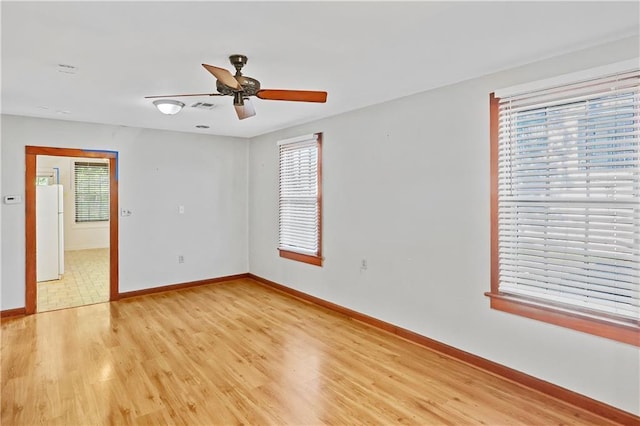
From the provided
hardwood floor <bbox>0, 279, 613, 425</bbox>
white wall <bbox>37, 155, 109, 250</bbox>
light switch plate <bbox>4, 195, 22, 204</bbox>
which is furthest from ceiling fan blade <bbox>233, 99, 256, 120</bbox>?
white wall <bbox>37, 155, 109, 250</bbox>

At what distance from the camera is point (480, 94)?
10.1 feet

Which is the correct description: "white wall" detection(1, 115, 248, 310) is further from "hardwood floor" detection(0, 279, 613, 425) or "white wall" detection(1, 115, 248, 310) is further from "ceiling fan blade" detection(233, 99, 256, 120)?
"ceiling fan blade" detection(233, 99, 256, 120)

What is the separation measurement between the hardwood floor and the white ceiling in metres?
2.44

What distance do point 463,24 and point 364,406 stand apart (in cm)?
255

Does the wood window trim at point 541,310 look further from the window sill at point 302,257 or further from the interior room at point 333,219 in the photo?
the window sill at point 302,257

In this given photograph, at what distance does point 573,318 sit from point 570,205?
79 centimetres

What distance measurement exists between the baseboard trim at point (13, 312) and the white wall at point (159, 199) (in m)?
0.05

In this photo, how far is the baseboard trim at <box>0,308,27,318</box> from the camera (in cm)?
439

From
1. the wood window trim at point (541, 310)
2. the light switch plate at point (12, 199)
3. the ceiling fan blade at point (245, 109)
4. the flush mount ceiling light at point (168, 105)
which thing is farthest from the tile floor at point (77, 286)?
the wood window trim at point (541, 310)

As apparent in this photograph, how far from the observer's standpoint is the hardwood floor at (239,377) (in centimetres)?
245

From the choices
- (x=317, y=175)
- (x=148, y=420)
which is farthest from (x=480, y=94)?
(x=148, y=420)

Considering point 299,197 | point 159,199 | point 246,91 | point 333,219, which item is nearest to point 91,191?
point 159,199

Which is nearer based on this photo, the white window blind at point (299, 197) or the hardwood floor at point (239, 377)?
the hardwood floor at point (239, 377)

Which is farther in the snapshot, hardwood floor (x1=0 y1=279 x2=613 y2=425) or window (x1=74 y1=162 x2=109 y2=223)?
window (x1=74 y1=162 x2=109 y2=223)
